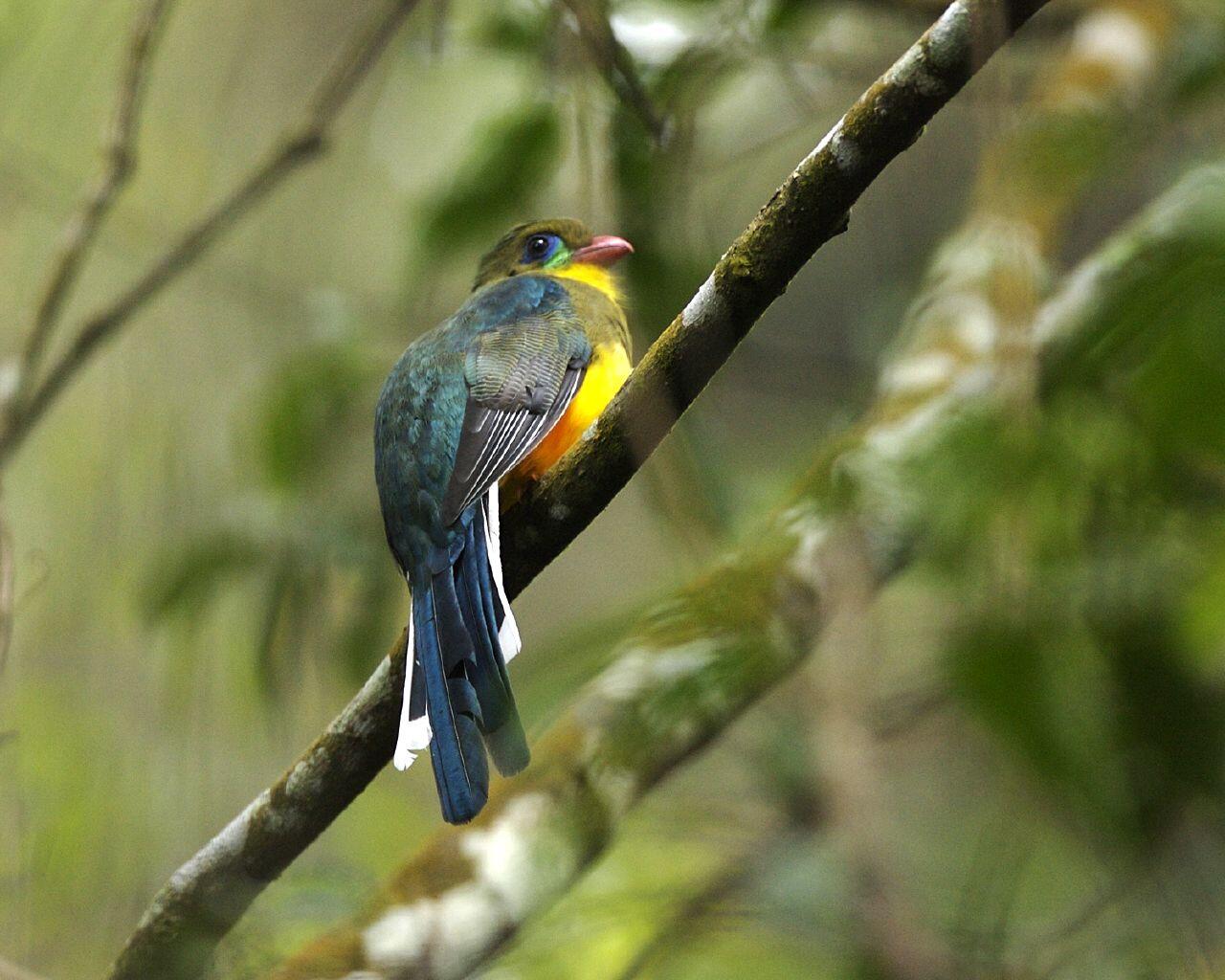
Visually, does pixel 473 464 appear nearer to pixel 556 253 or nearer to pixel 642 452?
pixel 642 452

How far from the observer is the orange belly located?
3.30 m

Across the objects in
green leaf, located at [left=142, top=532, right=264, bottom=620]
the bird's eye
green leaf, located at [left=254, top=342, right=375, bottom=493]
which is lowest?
green leaf, located at [left=142, top=532, right=264, bottom=620]

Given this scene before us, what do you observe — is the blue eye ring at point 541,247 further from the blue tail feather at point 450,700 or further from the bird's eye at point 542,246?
the blue tail feather at point 450,700

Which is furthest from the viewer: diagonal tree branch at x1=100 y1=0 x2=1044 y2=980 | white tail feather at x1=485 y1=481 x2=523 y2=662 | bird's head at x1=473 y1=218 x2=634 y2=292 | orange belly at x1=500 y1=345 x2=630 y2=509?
bird's head at x1=473 y1=218 x2=634 y2=292

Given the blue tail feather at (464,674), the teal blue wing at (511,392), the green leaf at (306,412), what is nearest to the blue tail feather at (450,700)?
the blue tail feather at (464,674)

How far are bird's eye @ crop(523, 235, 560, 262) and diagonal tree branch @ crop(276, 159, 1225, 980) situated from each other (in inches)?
49.1

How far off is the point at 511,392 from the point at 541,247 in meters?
1.28

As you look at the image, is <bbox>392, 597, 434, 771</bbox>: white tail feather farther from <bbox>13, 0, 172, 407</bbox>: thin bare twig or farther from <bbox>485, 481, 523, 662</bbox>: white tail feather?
<bbox>13, 0, 172, 407</bbox>: thin bare twig

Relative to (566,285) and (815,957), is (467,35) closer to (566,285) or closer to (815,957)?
(566,285)

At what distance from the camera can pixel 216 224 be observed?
4195mm

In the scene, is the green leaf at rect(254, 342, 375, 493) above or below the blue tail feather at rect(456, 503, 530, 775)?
above

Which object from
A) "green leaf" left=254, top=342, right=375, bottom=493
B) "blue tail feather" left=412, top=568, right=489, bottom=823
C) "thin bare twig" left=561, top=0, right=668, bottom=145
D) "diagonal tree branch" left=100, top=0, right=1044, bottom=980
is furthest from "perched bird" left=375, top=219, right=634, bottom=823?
"green leaf" left=254, top=342, right=375, bottom=493

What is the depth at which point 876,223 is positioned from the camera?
6.80m

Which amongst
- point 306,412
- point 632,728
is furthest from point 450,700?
point 306,412
